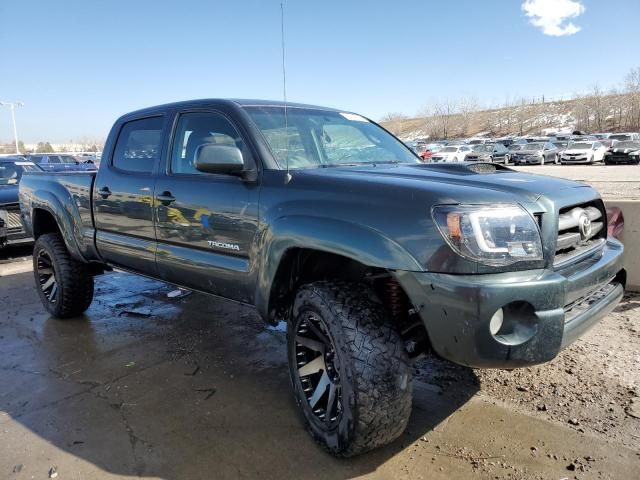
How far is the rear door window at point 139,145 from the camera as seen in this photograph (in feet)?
12.3

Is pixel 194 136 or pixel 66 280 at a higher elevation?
pixel 194 136

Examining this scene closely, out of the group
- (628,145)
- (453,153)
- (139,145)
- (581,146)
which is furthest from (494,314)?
(581,146)

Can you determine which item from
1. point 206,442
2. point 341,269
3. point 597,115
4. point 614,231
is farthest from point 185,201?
point 597,115

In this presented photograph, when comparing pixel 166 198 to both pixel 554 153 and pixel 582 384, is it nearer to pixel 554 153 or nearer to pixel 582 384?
pixel 582 384

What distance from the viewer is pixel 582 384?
319 cm

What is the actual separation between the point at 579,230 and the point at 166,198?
257cm

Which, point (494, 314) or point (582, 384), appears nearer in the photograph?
point (494, 314)

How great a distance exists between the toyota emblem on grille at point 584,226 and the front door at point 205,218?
5.68 ft

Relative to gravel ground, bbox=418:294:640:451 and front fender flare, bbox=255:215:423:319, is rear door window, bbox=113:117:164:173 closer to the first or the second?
front fender flare, bbox=255:215:423:319

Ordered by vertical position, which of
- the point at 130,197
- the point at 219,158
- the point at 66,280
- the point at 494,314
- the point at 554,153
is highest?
the point at 219,158

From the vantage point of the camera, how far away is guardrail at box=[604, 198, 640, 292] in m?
4.84

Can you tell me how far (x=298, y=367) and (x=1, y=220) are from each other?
7.15m

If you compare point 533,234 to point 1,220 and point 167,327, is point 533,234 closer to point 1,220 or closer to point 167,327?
point 167,327

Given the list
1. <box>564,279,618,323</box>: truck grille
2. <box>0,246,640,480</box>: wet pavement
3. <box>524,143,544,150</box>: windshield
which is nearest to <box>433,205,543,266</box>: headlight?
<box>564,279,618,323</box>: truck grille
